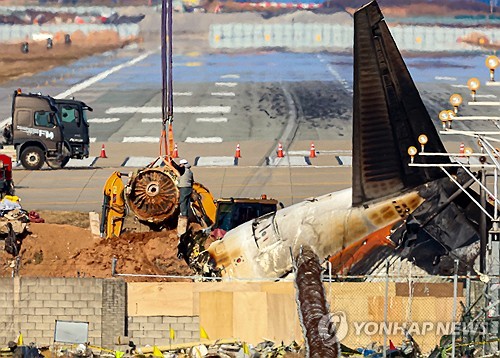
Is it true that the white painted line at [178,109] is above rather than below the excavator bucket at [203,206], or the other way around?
above

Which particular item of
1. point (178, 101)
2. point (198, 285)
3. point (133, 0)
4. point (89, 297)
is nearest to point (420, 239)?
point (198, 285)

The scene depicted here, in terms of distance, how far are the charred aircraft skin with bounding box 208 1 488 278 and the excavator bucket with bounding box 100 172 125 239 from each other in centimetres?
738

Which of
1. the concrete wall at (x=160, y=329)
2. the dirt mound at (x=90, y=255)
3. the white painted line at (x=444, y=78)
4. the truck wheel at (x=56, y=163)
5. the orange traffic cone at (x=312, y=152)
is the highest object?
the white painted line at (x=444, y=78)

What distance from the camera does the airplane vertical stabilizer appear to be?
3416 centimetres

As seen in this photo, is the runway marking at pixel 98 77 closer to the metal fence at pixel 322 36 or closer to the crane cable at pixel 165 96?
the metal fence at pixel 322 36

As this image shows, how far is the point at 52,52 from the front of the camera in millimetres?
105625

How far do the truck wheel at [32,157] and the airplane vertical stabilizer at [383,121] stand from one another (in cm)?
2861

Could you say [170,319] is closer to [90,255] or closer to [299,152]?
[90,255]

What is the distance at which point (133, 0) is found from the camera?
4254 inches

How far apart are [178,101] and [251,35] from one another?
28.0m

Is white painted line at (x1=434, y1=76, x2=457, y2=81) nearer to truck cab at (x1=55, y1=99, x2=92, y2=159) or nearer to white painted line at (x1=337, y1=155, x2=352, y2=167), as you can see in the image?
white painted line at (x1=337, y1=155, x2=352, y2=167)

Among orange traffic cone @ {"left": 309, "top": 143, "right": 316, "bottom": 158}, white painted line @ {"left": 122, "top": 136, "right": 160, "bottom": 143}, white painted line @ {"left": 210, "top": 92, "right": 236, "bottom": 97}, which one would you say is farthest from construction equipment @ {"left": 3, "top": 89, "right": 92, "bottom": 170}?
white painted line @ {"left": 210, "top": 92, "right": 236, "bottom": 97}

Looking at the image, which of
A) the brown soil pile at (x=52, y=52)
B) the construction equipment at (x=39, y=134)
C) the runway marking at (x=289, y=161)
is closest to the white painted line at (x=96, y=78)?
the brown soil pile at (x=52, y=52)

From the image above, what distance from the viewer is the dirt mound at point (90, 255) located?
36312 mm
